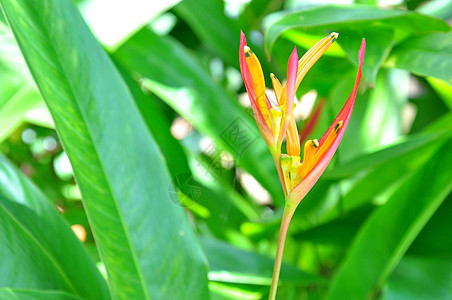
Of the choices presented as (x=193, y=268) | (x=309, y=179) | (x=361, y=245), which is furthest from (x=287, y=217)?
(x=361, y=245)

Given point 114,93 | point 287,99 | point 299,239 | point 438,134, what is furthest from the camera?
point 299,239

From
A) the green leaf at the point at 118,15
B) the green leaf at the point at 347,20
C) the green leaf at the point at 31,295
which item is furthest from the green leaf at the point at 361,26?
the green leaf at the point at 31,295

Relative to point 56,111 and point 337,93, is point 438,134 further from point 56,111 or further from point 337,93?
point 56,111

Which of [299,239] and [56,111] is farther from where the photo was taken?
[299,239]

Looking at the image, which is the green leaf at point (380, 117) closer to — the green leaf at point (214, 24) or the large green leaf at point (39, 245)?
the green leaf at point (214, 24)

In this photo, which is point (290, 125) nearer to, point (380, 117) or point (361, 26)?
point (361, 26)

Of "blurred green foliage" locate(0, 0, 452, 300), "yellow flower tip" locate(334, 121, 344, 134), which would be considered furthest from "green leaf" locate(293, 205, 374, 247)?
"yellow flower tip" locate(334, 121, 344, 134)
